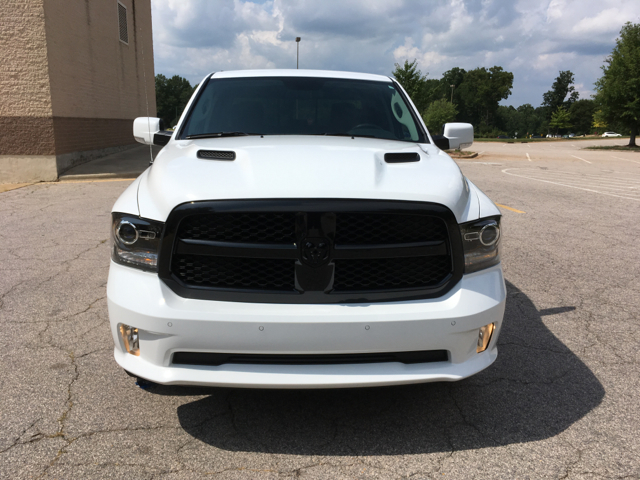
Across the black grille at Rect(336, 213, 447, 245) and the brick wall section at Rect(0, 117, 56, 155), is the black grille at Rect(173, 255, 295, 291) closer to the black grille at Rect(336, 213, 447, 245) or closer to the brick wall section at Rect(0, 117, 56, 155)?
the black grille at Rect(336, 213, 447, 245)

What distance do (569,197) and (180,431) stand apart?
10.3m

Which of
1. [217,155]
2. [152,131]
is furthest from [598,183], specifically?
[217,155]

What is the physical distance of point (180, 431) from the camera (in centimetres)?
258

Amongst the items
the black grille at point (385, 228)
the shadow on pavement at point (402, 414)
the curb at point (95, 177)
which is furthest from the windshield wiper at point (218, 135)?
the curb at point (95, 177)

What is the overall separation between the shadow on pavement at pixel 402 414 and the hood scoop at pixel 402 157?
1.27 meters

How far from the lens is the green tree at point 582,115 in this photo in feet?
387

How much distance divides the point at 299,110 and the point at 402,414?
7.03 feet

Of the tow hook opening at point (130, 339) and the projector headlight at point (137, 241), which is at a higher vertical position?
the projector headlight at point (137, 241)

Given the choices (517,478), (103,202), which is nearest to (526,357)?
(517,478)

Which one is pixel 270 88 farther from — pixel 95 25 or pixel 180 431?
pixel 95 25

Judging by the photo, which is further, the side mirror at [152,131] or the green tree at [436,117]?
the green tree at [436,117]

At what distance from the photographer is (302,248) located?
229 centimetres

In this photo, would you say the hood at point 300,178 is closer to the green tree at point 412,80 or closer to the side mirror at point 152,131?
the side mirror at point 152,131

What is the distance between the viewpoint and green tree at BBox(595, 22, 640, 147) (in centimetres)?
3716
